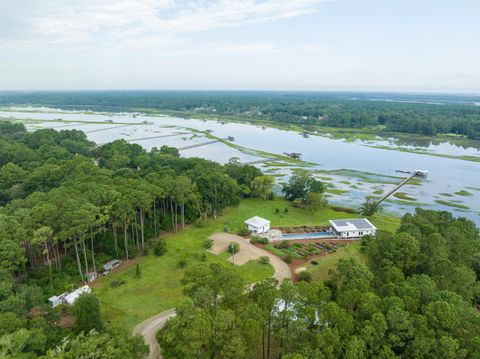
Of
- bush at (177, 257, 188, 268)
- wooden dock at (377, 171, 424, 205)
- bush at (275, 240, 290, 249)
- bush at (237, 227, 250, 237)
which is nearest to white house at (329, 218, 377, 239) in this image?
bush at (275, 240, 290, 249)

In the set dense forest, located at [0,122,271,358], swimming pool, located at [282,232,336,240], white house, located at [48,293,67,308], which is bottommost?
swimming pool, located at [282,232,336,240]

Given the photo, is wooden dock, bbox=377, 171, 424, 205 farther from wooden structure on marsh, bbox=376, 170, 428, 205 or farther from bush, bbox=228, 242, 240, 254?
bush, bbox=228, 242, 240, 254

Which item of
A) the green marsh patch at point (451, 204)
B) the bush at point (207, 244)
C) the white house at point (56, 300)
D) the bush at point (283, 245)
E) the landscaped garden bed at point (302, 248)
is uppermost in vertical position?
the white house at point (56, 300)

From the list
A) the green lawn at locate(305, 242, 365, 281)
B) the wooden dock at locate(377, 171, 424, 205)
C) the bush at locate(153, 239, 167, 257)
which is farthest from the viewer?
the wooden dock at locate(377, 171, 424, 205)


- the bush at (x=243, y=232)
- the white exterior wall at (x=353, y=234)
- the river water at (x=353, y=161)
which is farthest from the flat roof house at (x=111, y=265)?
the river water at (x=353, y=161)

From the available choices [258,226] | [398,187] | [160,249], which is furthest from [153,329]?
[398,187]

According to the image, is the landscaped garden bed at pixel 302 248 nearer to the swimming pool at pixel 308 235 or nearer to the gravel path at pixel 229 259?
the gravel path at pixel 229 259

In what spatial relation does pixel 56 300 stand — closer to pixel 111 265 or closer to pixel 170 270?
pixel 111 265

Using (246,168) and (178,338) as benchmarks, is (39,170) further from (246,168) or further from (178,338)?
(178,338)
